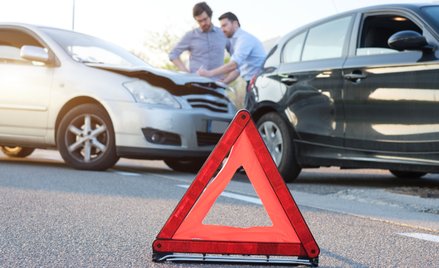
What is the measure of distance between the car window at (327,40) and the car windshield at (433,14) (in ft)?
2.68

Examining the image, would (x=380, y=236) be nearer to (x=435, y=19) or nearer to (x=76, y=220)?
(x=76, y=220)

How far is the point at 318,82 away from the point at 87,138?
284 centimetres

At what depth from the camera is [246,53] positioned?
11.4 m

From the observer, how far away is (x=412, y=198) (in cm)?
737

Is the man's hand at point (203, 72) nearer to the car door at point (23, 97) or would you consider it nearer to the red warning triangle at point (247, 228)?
the car door at point (23, 97)

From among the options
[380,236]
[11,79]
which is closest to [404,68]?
[380,236]

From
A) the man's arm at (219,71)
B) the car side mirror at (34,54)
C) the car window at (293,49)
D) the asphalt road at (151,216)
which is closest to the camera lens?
the asphalt road at (151,216)

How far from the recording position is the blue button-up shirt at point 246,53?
1139 cm

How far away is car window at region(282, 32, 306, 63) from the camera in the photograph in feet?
30.3

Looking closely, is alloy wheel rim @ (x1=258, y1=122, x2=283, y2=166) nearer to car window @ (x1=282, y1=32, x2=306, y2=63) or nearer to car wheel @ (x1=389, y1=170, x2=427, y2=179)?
car window @ (x1=282, y1=32, x2=306, y2=63)

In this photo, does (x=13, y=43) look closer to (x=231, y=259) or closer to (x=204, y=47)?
(x=204, y=47)

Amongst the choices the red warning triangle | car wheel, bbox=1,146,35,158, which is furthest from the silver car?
the red warning triangle

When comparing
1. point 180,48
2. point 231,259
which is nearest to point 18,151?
point 180,48

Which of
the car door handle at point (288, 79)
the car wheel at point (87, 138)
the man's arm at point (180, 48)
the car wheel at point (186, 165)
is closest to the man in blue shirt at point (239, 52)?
the man's arm at point (180, 48)
